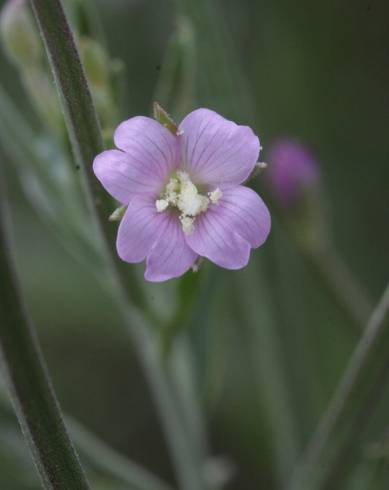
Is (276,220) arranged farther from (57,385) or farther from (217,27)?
(57,385)

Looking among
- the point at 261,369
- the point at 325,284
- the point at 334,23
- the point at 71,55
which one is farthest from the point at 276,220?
the point at 71,55

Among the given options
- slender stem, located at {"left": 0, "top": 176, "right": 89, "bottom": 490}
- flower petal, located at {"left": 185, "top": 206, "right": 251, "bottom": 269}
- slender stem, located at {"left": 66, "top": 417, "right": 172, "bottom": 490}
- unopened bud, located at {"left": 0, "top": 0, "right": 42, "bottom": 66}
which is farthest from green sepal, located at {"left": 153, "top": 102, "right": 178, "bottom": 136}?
slender stem, located at {"left": 66, "top": 417, "right": 172, "bottom": 490}

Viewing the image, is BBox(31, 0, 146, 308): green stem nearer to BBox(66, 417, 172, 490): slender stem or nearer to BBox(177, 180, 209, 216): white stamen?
BBox(177, 180, 209, 216): white stamen

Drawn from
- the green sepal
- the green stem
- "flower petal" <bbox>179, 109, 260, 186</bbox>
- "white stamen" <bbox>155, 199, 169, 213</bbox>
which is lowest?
"white stamen" <bbox>155, 199, 169, 213</bbox>

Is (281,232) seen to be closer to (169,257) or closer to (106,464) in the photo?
(106,464)

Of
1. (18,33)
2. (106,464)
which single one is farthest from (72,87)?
(106,464)

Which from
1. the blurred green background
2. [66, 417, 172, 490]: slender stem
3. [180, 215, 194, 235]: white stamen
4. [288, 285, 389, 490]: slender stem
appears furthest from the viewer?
the blurred green background
